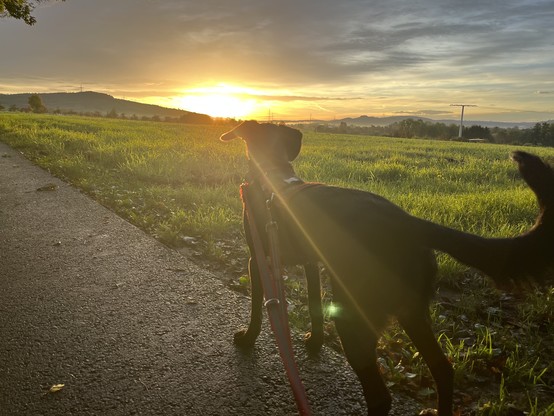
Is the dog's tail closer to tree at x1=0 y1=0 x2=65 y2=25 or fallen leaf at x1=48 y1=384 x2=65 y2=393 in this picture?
fallen leaf at x1=48 y1=384 x2=65 y2=393

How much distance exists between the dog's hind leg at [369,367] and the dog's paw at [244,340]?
1106mm

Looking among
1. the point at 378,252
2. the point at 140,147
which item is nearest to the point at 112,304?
the point at 378,252

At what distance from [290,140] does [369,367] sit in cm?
219

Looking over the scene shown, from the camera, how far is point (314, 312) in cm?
307

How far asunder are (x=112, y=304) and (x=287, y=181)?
2.01m

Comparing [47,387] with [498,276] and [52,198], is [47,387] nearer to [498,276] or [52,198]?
[498,276]

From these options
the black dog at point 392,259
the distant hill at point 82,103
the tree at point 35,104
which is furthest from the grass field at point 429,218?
the distant hill at point 82,103

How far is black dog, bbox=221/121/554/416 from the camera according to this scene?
1.93 m

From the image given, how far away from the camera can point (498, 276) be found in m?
1.99

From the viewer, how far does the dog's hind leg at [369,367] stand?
7.03 feet

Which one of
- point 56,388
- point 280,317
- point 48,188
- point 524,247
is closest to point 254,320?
point 280,317

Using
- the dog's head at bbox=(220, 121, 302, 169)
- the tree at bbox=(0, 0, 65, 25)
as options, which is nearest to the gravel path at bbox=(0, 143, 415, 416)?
the dog's head at bbox=(220, 121, 302, 169)

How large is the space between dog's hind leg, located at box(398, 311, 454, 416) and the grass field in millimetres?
407

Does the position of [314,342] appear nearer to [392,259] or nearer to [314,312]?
[314,312]
